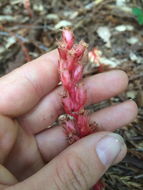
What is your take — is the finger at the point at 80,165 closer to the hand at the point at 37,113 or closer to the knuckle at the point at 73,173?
the knuckle at the point at 73,173

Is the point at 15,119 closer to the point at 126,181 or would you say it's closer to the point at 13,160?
the point at 13,160

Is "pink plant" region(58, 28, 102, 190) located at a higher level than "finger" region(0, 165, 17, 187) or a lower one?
higher

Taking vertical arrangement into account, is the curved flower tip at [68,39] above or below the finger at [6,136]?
above

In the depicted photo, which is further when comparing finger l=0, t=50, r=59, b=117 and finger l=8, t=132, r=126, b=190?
finger l=0, t=50, r=59, b=117

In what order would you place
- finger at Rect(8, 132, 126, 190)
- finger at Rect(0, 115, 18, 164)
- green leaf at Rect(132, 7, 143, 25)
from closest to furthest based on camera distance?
finger at Rect(8, 132, 126, 190) → finger at Rect(0, 115, 18, 164) → green leaf at Rect(132, 7, 143, 25)

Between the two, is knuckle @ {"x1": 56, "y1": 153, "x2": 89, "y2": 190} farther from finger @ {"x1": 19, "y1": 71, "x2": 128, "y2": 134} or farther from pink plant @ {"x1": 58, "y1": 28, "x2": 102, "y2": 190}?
finger @ {"x1": 19, "y1": 71, "x2": 128, "y2": 134}

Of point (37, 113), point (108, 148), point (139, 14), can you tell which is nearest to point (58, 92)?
point (37, 113)

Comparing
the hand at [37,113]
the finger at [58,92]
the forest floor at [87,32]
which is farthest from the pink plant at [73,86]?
the forest floor at [87,32]

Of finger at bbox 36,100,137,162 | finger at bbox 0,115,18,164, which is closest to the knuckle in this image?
finger at bbox 0,115,18,164

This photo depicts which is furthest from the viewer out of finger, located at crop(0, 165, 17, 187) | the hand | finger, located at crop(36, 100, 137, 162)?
finger, located at crop(36, 100, 137, 162)
